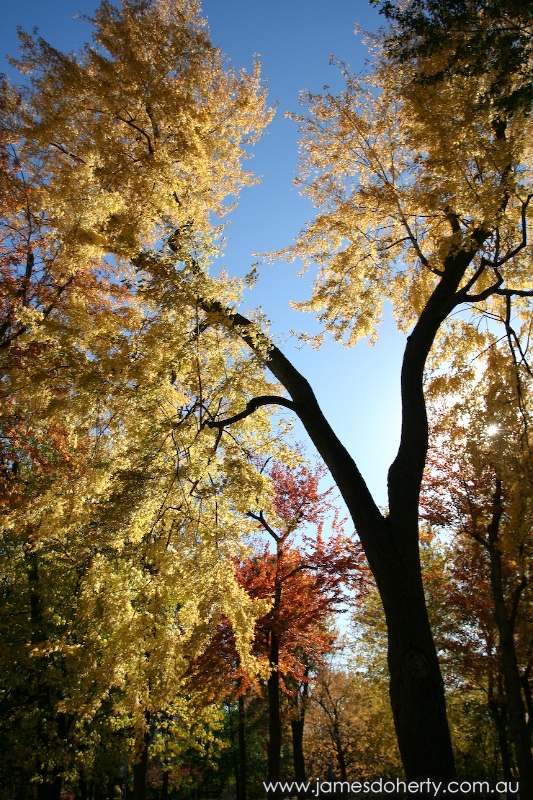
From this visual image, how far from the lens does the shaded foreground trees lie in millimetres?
A: 4648

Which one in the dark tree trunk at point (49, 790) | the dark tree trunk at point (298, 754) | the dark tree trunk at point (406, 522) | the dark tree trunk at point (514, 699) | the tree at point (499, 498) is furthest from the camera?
the dark tree trunk at point (298, 754)

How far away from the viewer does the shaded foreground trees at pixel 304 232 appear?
4648 millimetres

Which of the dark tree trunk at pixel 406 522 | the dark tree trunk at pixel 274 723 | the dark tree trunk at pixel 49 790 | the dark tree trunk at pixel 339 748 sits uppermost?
the dark tree trunk at pixel 406 522

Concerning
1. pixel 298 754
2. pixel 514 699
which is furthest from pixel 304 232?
pixel 298 754

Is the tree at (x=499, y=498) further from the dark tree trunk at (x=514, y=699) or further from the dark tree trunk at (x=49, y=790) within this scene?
the dark tree trunk at (x=49, y=790)

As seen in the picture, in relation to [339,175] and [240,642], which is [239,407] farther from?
[339,175]

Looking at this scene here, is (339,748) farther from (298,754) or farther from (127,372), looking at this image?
(127,372)

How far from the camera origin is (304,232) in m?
7.70

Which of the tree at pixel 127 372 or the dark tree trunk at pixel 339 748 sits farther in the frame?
the dark tree trunk at pixel 339 748

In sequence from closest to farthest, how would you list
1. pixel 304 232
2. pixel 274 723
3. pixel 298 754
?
pixel 304 232 < pixel 274 723 < pixel 298 754

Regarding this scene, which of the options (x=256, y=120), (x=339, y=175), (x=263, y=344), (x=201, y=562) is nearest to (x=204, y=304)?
(x=263, y=344)

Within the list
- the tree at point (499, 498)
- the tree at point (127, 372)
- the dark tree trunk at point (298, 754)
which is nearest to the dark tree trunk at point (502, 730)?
the tree at point (499, 498)

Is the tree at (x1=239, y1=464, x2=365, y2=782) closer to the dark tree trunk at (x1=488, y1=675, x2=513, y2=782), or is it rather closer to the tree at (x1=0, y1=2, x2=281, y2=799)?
the tree at (x1=0, y1=2, x2=281, y2=799)

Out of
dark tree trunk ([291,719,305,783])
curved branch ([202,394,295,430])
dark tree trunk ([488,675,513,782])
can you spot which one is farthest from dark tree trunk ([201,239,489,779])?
dark tree trunk ([291,719,305,783])
